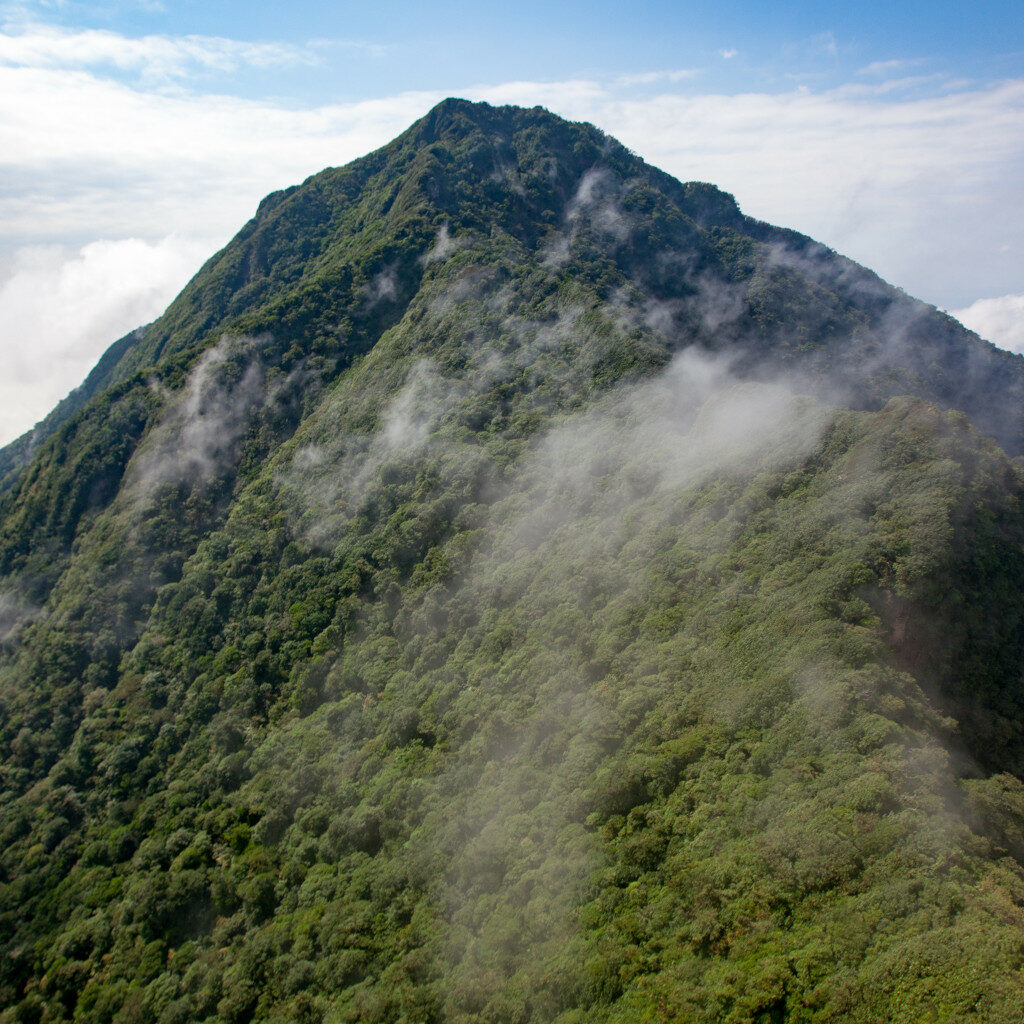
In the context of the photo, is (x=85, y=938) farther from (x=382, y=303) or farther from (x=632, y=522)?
(x=382, y=303)

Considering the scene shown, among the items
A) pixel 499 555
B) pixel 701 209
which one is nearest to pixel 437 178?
pixel 701 209

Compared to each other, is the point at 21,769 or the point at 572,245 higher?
the point at 572,245

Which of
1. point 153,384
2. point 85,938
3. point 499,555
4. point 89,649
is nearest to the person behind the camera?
point 85,938

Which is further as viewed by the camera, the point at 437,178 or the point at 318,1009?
the point at 437,178

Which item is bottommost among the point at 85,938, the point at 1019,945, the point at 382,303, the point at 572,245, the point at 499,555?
the point at 85,938

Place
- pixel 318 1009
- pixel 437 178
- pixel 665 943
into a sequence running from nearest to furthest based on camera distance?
pixel 665 943, pixel 318 1009, pixel 437 178

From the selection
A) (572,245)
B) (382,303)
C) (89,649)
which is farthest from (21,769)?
(572,245)
